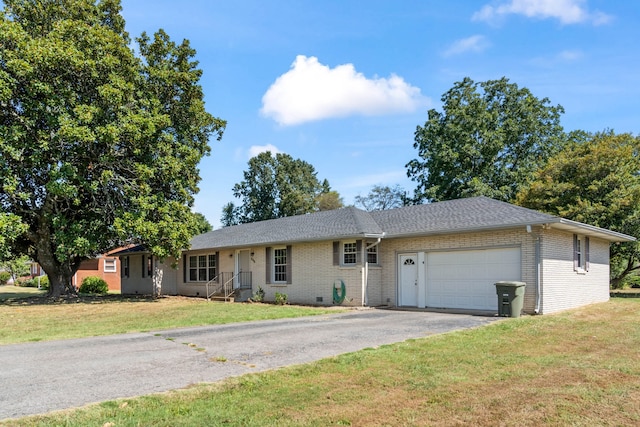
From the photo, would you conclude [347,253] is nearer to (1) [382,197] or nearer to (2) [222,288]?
(2) [222,288]

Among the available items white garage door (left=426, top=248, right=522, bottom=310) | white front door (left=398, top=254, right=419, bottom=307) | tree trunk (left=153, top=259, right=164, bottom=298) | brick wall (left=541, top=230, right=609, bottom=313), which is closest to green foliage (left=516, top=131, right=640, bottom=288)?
brick wall (left=541, top=230, right=609, bottom=313)

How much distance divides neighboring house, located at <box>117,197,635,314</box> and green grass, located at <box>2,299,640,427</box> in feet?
20.8

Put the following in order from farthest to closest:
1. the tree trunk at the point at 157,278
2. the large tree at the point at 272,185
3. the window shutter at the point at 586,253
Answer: the large tree at the point at 272,185
the tree trunk at the point at 157,278
the window shutter at the point at 586,253

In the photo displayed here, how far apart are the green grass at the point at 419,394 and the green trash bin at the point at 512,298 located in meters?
5.00

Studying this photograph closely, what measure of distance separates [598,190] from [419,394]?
2431 centimetres

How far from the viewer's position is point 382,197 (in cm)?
6034

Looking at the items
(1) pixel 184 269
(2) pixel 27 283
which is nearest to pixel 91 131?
(1) pixel 184 269

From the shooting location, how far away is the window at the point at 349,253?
18469mm

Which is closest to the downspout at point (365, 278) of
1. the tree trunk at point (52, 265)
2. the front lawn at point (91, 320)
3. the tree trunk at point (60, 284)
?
the front lawn at point (91, 320)

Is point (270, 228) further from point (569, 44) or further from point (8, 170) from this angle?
point (569, 44)

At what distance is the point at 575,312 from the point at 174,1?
15.2 m

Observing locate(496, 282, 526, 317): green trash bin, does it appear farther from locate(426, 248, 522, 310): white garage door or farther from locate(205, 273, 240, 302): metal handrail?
locate(205, 273, 240, 302): metal handrail

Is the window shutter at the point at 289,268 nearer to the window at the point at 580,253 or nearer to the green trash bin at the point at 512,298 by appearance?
the green trash bin at the point at 512,298

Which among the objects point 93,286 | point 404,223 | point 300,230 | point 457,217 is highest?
point 457,217
